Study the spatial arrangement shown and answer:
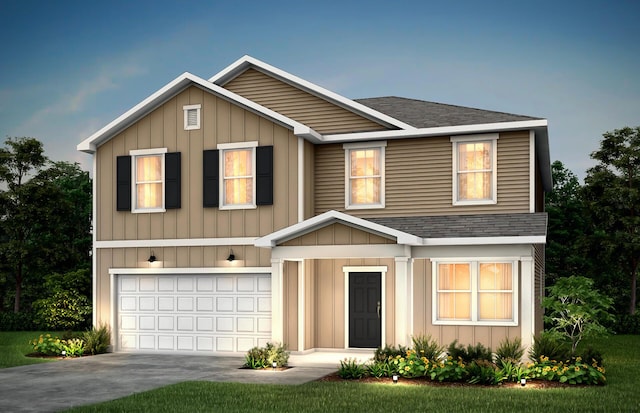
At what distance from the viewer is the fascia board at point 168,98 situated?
2033cm

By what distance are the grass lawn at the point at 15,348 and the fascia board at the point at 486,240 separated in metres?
9.81

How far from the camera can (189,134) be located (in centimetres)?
2142

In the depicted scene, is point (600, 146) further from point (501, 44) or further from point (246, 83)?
point (246, 83)

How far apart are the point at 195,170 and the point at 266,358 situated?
5.90 meters

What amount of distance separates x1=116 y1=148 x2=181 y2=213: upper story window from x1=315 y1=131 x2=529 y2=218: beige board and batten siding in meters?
4.02

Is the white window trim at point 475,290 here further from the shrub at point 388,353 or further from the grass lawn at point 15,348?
the grass lawn at point 15,348

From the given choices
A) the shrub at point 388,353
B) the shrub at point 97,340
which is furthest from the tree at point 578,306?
the shrub at point 97,340

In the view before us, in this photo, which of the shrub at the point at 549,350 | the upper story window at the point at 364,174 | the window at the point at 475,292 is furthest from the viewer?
the upper story window at the point at 364,174

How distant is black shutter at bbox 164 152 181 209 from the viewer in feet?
70.0

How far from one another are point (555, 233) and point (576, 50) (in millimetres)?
8928

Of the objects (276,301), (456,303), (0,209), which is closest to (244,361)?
(276,301)

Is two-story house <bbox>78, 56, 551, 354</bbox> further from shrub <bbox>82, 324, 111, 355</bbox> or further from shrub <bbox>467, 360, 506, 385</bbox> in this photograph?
shrub <bbox>467, 360, 506, 385</bbox>

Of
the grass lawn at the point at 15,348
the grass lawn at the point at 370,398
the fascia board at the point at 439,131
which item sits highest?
the fascia board at the point at 439,131

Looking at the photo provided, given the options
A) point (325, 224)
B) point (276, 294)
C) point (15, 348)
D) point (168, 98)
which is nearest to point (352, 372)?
point (325, 224)
